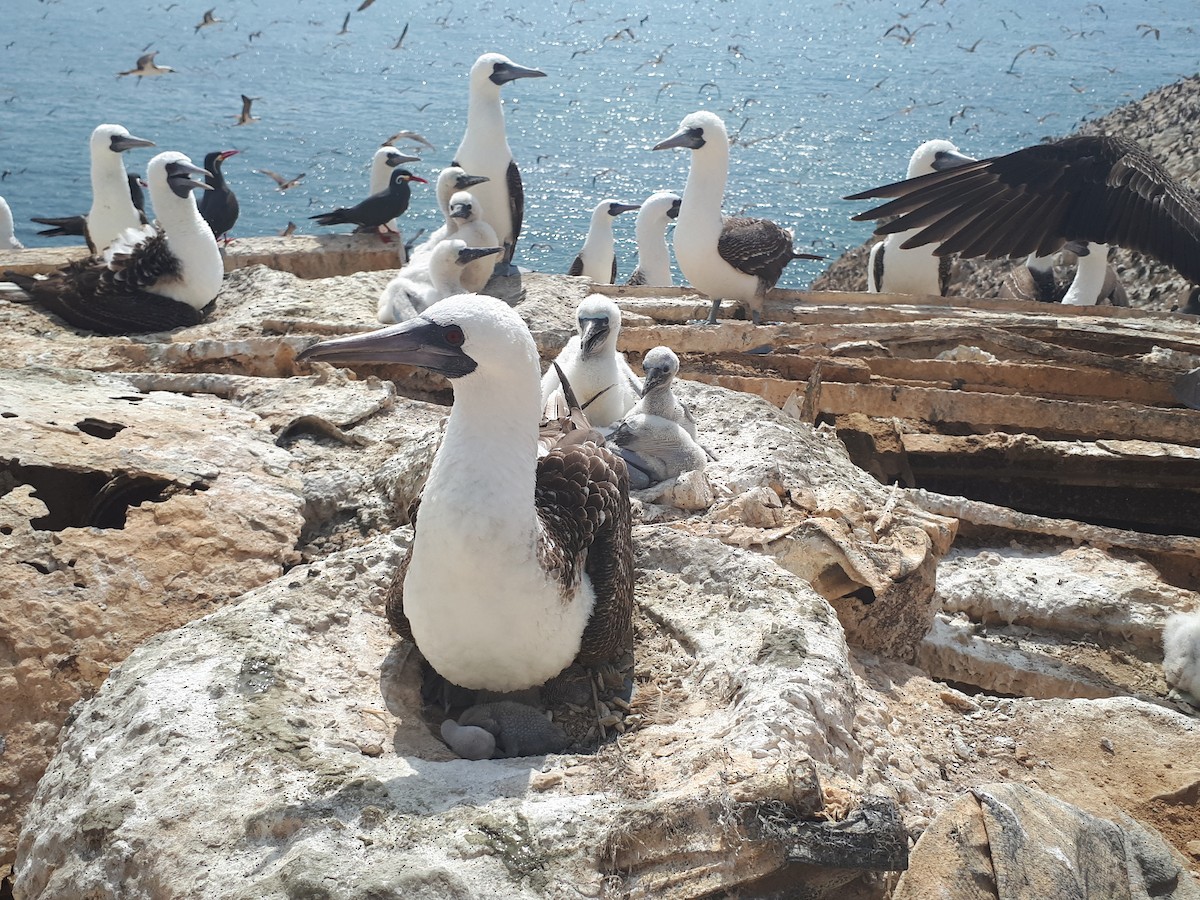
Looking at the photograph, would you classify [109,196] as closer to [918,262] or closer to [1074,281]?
[918,262]

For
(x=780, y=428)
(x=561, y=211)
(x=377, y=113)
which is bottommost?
(x=780, y=428)

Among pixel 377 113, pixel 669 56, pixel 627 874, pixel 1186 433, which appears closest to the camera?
pixel 627 874

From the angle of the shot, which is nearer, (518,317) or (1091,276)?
(518,317)

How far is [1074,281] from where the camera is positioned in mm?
10141

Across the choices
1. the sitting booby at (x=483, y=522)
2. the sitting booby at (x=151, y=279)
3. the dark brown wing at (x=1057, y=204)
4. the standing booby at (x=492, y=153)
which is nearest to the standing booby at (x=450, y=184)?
the standing booby at (x=492, y=153)

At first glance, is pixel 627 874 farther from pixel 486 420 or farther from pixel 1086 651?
pixel 1086 651

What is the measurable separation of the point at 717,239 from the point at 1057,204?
2587 millimetres

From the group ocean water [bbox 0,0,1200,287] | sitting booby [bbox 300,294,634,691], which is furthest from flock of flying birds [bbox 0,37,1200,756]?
ocean water [bbox 0,0,1200,287]

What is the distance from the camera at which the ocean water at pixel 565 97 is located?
17781 mm

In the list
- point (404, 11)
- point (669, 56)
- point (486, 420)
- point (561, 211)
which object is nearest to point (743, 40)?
point (669, 56)

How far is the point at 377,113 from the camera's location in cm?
2205

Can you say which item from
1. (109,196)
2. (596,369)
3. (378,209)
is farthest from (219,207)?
(596,369)

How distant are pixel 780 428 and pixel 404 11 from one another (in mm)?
39678

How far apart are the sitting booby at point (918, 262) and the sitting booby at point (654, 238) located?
2.21 m
